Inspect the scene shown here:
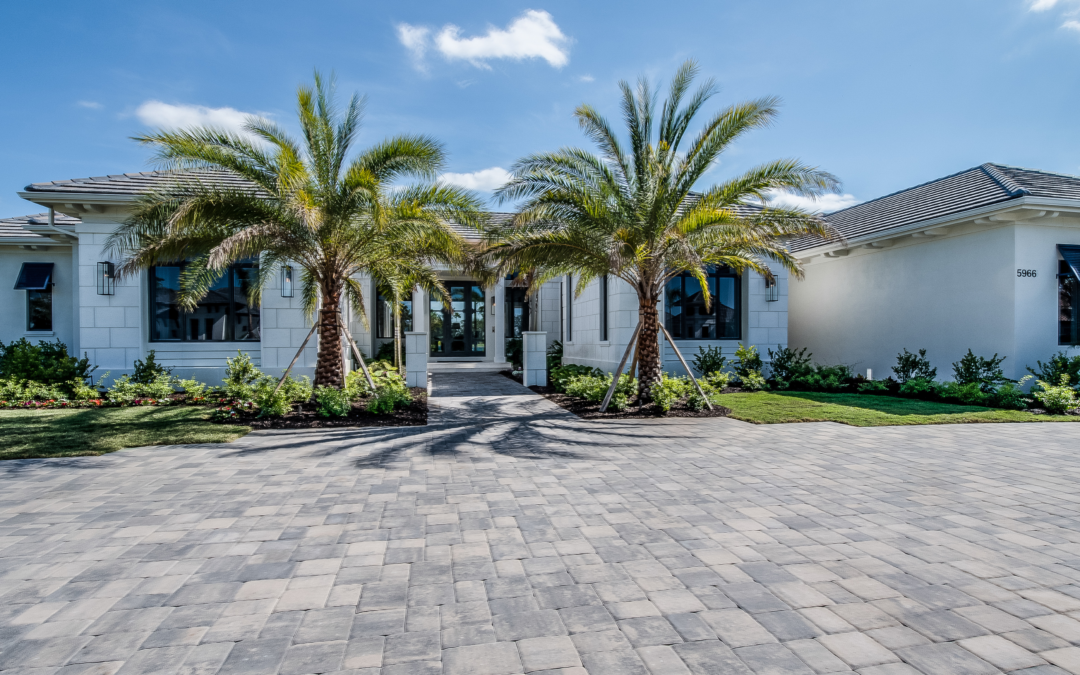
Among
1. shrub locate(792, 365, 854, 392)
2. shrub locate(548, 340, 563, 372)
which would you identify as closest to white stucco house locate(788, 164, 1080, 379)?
shrub locate(792, 365, 854, 392)

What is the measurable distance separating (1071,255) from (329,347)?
53.2 ft

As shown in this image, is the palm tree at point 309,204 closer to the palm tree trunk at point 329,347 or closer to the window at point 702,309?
the palm tree trunk at point 329,347

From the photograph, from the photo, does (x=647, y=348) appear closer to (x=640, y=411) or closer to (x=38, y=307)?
(x=640, y=411)

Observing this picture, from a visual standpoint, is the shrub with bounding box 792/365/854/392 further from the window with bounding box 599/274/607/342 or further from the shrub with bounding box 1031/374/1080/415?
the window with bounding box 599/274/607/342

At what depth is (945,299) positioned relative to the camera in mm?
13094

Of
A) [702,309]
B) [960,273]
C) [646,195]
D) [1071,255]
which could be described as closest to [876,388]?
[960,273]

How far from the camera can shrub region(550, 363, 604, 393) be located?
13505 millimetres

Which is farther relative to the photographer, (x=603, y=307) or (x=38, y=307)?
(x=603, y=307)

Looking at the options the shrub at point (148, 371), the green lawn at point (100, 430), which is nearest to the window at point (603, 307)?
the green lawn at point (100, 430)

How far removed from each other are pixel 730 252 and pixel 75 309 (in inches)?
682

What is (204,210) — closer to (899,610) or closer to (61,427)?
(61,427)

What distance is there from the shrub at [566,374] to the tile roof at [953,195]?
24.5 feet

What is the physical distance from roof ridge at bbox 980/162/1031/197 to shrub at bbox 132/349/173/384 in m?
19.4

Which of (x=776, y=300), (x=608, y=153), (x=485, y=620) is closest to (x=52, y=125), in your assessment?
(x=608, y=153)
